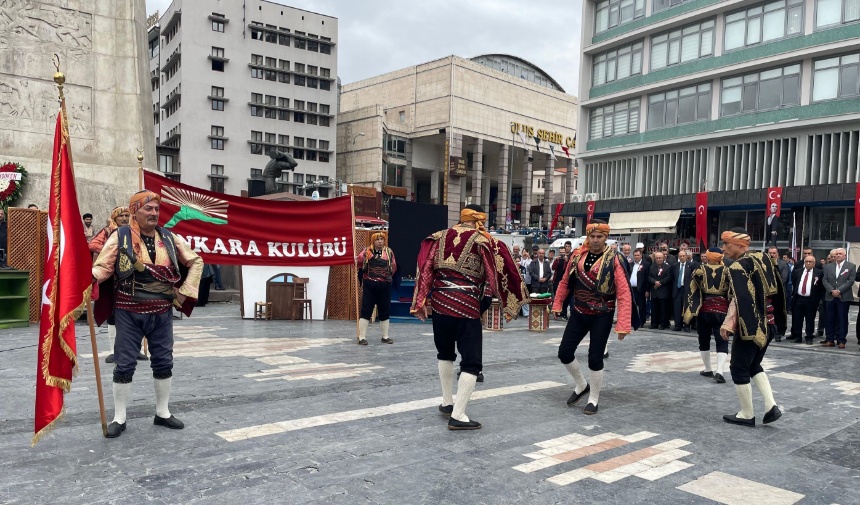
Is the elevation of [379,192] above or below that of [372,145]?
below

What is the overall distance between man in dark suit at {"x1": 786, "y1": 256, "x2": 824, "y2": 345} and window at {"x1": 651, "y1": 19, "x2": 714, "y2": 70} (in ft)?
81.7

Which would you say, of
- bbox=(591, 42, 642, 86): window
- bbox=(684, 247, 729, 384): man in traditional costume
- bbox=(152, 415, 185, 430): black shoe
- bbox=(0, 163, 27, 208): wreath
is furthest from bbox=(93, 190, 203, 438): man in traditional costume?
bbox=(591, 42, 642, 86): window

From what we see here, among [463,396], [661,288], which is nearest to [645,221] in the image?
[661,288]

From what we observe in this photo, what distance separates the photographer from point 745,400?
6465 millimetres

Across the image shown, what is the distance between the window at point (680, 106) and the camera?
118ft

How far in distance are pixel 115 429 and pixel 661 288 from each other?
13.6 m

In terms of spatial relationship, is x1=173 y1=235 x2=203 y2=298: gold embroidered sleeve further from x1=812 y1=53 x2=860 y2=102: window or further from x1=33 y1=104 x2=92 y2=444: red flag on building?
x1=812 y1=53 x2=860 y2=102: window

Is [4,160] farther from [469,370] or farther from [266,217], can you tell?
[469,370]

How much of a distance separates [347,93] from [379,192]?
2184cm

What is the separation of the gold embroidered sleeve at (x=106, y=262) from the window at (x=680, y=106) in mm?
35676

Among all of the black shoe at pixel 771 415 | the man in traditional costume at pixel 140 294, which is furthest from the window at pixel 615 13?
the man in traditional costume at pixel 140 294

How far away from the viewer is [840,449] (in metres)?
5.70

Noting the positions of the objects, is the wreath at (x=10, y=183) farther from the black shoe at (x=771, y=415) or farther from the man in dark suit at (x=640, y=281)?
the black shoe at (x=771, y=415)

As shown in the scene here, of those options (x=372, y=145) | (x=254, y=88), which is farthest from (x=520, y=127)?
(x=254, y=88)
